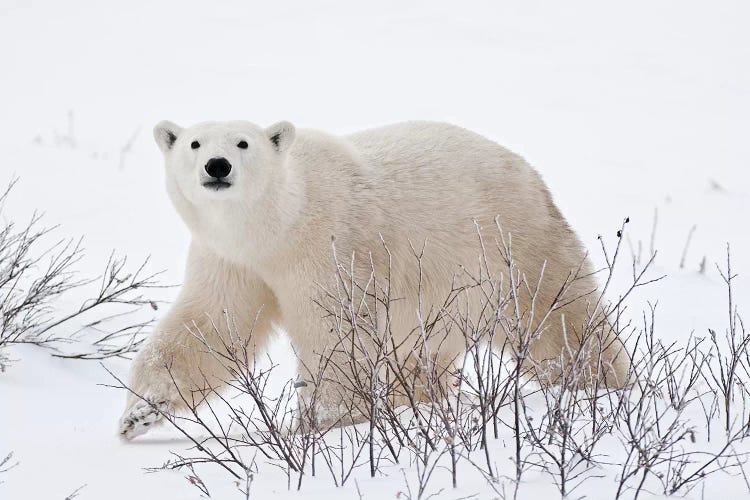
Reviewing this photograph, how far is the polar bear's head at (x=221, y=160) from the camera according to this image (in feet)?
14.4

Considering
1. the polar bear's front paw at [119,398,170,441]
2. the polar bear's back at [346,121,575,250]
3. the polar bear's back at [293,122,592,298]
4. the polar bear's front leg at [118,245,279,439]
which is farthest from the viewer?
the polar bear's back at [346,121,575,250]

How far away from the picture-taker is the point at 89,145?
12945 mm

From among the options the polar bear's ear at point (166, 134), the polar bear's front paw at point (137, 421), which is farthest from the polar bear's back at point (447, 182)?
the polar bear's front paw at point (137, 421)

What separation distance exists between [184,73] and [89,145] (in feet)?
18.0

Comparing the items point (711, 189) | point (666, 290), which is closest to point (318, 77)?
point (711, 189)

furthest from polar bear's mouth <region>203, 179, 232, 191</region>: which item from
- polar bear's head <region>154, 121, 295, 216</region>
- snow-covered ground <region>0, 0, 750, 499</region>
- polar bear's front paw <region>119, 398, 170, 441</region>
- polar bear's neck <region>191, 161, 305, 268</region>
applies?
snow-covered ground <region>0, 0, 750, 499</region>

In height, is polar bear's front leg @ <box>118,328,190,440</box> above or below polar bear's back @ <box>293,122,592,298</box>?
below

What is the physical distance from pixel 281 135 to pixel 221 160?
0.41 m

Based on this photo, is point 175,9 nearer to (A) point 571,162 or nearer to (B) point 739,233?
(A) point 571,162

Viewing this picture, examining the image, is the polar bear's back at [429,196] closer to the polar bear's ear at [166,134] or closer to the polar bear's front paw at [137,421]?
the polar bear's ear at [166,134]

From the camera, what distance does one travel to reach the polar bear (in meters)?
4.55

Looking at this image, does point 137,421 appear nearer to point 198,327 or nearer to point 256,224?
point 198,327

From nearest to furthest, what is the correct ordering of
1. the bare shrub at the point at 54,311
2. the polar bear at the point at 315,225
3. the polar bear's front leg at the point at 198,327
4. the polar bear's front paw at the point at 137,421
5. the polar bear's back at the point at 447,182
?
1. the polar bear's front paw at the point at 137,421
2. the polar bear at the point at 315,225
3. the polar bear's front leg at the point at 198,327
4. the polar bear's back at the point at 447,182
5. the bare shrub at the point at 54,311

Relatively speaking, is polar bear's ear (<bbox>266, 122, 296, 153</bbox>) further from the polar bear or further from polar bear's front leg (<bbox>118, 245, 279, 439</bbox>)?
polar bear's front leg (<bbox>118, 245, 279, 439</bbox>)
